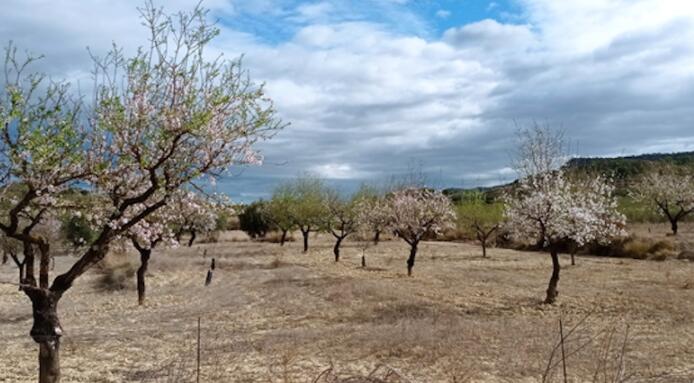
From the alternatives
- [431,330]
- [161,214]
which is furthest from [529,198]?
[161,214]

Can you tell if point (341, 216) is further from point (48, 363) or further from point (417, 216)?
point (48, 363)

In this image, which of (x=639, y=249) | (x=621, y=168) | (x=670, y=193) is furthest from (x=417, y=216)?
(x=621, y=168)

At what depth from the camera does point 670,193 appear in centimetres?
5784

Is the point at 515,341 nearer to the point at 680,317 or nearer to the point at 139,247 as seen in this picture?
the point at 680,317

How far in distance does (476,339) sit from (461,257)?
29997 mm

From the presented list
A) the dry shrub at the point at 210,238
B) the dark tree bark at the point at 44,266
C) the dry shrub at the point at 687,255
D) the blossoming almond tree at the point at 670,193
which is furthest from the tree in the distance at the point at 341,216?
the dark tree bark at the point at 44,266

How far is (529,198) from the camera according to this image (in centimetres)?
2112

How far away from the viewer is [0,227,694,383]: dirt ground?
36.4 feet

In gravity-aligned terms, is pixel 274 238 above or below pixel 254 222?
below

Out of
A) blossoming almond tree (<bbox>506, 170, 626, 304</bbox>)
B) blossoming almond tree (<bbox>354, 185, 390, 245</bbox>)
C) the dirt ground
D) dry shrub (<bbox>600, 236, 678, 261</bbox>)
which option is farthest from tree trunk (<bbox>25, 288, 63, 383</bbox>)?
dry shrub (<bbox>600, 236, 678, 261</bbox>)

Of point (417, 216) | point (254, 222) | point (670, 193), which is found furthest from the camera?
point (254, 222)

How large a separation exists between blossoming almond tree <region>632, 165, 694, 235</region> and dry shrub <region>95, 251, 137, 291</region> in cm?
4353

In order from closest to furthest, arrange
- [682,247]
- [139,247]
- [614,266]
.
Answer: [139,247]
[614,266]
[682,247]

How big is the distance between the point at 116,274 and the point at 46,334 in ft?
78.2
